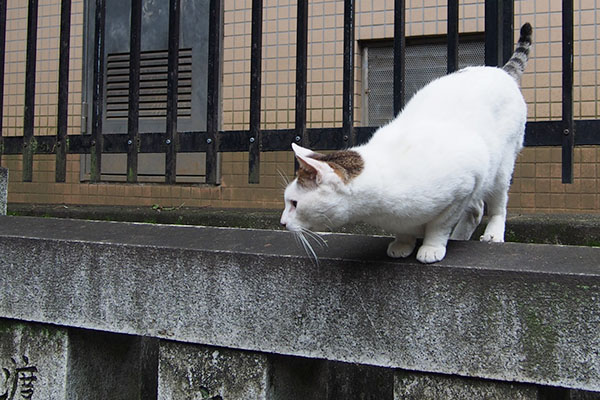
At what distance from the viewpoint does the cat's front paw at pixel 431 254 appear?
1.91 m

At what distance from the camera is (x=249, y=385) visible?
2.04 meters

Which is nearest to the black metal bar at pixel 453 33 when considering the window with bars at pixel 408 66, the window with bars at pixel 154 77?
the window with bars at pixel 408 66

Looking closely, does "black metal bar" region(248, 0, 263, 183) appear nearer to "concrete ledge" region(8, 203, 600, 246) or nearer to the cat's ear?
"concrete ledge" region(8, 203, 600, 246)

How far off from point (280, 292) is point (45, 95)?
7.52 meters

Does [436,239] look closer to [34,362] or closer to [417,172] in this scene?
[417,172]

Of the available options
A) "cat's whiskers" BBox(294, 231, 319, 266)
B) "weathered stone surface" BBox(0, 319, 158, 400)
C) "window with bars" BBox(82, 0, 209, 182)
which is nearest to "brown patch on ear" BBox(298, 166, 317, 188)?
"cat's whiskers" BBox(294, 231, 319, 266)

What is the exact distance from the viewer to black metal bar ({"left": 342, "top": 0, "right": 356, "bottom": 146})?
2.73 m

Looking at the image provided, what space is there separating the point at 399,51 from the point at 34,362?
215cm

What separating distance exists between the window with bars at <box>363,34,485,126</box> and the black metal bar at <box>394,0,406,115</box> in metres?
4.17

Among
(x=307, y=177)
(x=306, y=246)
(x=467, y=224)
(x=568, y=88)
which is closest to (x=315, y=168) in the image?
(x=307, y=177)

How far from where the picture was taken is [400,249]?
207 cm

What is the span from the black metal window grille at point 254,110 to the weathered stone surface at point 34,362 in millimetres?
983

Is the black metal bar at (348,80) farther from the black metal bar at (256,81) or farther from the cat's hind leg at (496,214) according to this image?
the cat's hind leg at (496,214)

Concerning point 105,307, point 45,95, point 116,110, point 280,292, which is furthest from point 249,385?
point 45,95
